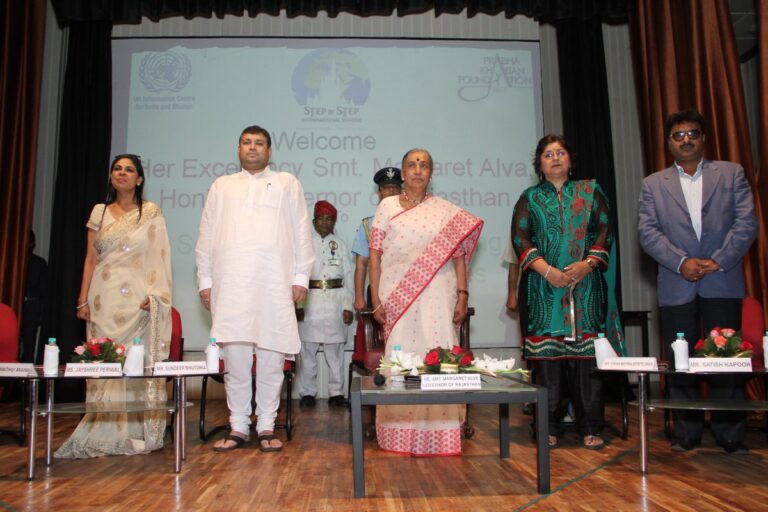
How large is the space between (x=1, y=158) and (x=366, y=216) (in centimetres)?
287

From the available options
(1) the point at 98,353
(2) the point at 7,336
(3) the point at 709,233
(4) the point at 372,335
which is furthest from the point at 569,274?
(2) the point at 7,336

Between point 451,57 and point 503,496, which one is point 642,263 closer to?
point 451,57

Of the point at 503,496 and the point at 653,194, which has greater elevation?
the point at 653,194

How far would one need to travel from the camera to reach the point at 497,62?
609 centimetres

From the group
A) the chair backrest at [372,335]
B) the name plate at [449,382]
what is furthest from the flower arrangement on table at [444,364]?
the chair backrest at [372,335]

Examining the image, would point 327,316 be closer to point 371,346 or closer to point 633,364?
point 371,346

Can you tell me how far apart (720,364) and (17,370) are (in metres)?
2.66

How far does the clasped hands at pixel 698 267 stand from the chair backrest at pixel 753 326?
455mm

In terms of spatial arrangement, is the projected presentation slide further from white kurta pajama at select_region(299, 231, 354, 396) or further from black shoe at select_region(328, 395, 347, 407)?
black shoe at select_region(328, 395, 347, 407)

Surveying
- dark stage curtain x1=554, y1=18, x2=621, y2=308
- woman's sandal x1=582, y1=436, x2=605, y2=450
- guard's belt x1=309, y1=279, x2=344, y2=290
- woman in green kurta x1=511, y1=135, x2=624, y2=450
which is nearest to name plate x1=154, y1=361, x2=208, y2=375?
woman in green kurta x1=511, y1=135, x2=624, y2=450

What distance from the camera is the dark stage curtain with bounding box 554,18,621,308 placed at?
20.0 feet

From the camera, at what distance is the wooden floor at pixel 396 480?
7.70 feet

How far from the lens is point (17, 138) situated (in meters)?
5.67

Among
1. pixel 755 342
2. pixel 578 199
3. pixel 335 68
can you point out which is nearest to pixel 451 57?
pixel 335 68
